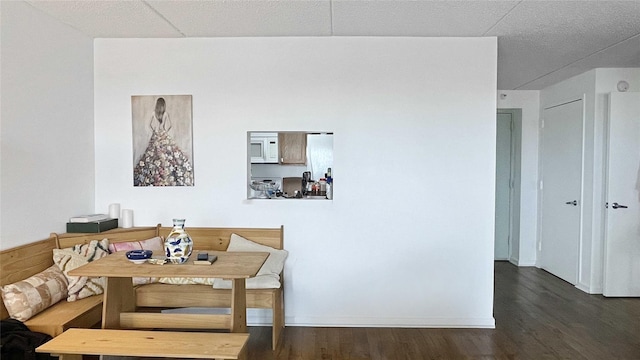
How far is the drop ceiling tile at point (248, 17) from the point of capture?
279cm

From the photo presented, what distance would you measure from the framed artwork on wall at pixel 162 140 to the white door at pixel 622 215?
423 centimetres

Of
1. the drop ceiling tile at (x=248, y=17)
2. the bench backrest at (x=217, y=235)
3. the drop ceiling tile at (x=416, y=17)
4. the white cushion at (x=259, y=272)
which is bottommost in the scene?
the white cushion at (x=259, y=272)

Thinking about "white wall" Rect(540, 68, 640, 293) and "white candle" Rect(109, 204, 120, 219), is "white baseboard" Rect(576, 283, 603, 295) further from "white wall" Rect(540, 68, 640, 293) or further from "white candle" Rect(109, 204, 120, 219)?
"white candle" Rect(109, 204, 120, 219)

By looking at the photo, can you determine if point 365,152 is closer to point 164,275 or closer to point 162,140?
point 162,140

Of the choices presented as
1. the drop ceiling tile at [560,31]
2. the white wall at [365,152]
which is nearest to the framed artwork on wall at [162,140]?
the white wall at [365,152]

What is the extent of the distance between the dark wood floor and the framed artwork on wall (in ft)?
4.94

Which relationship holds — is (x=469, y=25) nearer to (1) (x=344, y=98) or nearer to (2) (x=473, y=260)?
(1) (x=344, y=98)

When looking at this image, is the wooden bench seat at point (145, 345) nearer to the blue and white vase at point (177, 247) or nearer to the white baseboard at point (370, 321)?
the blue and white vase at point (177, 247)

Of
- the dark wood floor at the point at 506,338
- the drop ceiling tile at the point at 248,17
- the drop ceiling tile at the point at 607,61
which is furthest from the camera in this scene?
the drop ceiling tile at the point at 607,61

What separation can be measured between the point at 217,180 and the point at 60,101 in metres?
1.33

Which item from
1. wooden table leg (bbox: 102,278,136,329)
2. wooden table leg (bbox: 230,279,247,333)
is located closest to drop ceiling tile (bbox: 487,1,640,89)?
wooden table leg (bbox: 230,279,247,333)

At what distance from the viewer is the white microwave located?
17.3 feet

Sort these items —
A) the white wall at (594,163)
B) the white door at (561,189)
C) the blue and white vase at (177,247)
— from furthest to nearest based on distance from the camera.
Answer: the white door at (561,189) → the white wall at (594,163) → the blue and white vase at (177,247)

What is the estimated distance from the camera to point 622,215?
4.25 metres
